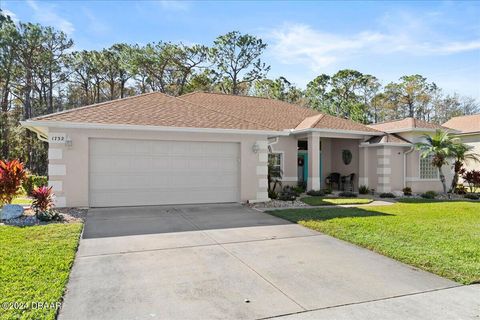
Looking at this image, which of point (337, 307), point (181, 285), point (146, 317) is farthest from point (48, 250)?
point (337, 307)

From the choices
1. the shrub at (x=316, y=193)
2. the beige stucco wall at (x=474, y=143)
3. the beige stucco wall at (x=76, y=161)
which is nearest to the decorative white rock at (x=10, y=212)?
the beige stucco wall at (x=76, y=161)

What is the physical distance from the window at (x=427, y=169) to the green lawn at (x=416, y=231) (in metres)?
5.28

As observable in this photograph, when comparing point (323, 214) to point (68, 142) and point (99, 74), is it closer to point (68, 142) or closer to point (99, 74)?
point (68, 142)

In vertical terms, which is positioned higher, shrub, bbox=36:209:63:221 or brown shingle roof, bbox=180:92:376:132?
brown shingle roof, bbox=180:92:376:132

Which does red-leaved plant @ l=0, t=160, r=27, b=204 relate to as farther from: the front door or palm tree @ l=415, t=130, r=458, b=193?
palm tree @ l=415, t=130, r=458, b=193

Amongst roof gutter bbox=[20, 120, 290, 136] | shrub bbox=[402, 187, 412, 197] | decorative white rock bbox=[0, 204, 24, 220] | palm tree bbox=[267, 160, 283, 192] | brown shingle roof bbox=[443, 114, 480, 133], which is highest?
brown shingle roof bbox=[443, 114, 480, 133]

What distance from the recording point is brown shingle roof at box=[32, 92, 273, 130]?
11.4 m

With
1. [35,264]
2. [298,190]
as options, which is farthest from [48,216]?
[298,190]

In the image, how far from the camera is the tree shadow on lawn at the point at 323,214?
10205mm

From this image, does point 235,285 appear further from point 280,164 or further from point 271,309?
point 280,164

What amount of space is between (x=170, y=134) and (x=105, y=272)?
7.23 m

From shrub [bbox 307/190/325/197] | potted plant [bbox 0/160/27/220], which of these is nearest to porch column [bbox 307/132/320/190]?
shrub [bbox 307/190/325/197]

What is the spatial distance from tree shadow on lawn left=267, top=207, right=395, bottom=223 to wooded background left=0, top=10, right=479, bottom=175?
2279 cm

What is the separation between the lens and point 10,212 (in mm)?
9359
